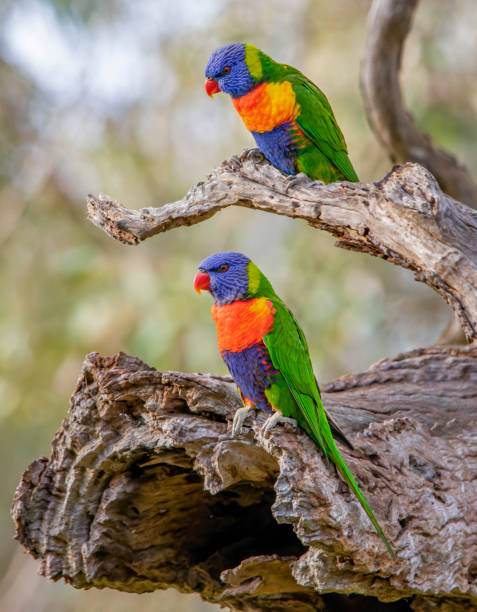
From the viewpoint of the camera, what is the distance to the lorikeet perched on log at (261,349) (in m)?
A: 1.85

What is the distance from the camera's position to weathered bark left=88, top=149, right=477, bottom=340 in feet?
6.33

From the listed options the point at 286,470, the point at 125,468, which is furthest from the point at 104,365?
the point at 286,470

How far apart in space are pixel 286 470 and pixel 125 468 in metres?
0.63

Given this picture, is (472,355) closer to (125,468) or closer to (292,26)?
(125,468)

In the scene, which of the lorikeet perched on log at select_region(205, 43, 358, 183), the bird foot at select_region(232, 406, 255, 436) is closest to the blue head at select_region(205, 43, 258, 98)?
the lorikeet perched on log at select_region(205, 43, 358, 183)

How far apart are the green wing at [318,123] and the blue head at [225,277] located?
0.62m

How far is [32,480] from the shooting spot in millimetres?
2062

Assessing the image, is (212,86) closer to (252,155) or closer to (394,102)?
(252,155)

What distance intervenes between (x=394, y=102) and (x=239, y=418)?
219 cm

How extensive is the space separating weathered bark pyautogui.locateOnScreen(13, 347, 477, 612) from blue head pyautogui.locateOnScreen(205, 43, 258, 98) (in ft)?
3.65

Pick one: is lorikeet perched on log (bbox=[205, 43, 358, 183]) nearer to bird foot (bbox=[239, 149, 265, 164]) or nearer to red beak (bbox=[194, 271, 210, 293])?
bird foot (bbox=[239, 149, 265, 164])

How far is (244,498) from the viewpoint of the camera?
2184 millimetres

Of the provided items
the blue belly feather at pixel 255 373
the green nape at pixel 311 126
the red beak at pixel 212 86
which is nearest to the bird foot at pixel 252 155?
the green nape at pixel 311 126

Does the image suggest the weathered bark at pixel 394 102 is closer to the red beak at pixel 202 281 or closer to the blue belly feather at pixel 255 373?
the red beak at pixel 202 281
